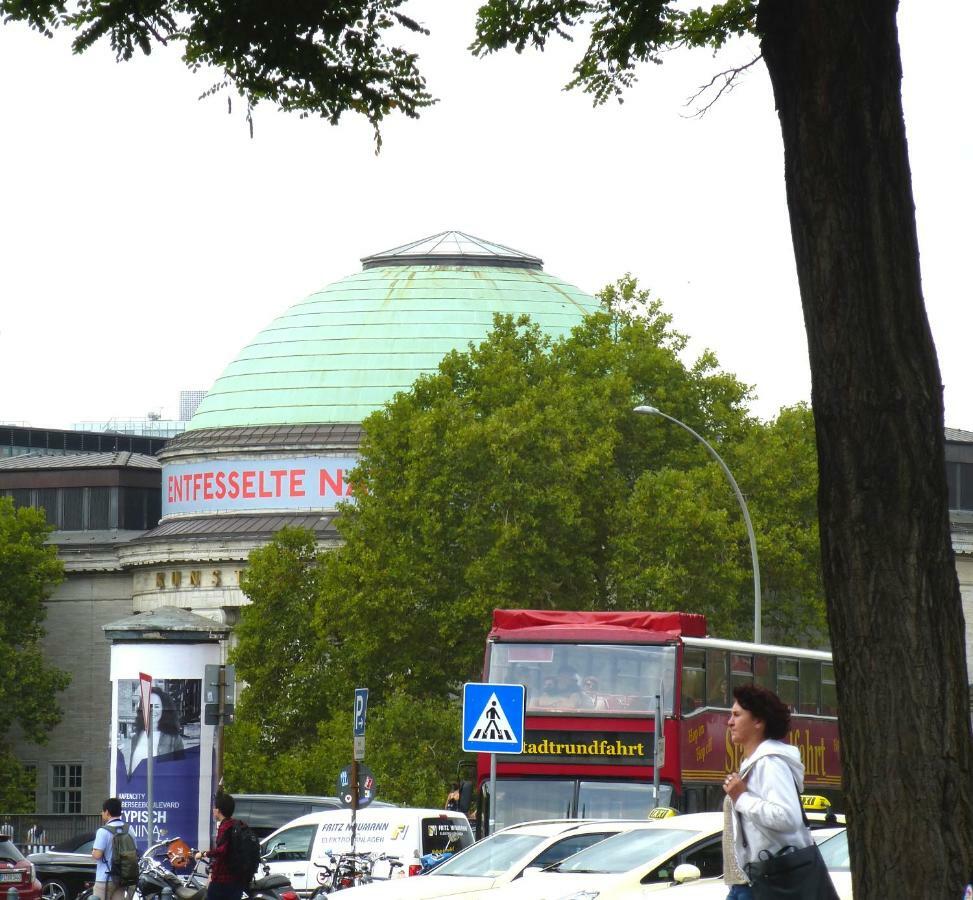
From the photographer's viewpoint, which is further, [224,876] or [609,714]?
[609,714]

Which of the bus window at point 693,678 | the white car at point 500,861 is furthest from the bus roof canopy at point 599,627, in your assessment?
the white car at point 500,861

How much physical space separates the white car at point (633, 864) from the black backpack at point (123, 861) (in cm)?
857

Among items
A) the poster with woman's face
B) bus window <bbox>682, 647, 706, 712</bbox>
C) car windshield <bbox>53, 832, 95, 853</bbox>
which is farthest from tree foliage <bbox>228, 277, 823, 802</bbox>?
bus window <bbox>682, 647, 706, 712</bbox>

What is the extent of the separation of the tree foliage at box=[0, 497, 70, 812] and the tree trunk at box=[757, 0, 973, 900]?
63978 millimetres

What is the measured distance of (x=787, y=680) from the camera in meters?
34.6

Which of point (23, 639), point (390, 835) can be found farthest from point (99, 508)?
point (390, 835)

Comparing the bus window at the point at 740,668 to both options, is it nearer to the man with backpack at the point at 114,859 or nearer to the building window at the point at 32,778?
the man with backpack at the point at 114,859

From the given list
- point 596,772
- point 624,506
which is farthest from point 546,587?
point 596,772

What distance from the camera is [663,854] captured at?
17.8 m

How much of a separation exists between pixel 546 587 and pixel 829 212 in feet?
149

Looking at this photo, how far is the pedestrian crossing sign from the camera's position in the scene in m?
26.0

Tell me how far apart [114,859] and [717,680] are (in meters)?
9.81

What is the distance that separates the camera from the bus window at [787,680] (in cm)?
3447

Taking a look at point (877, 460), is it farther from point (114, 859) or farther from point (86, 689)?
point (86, 689)
